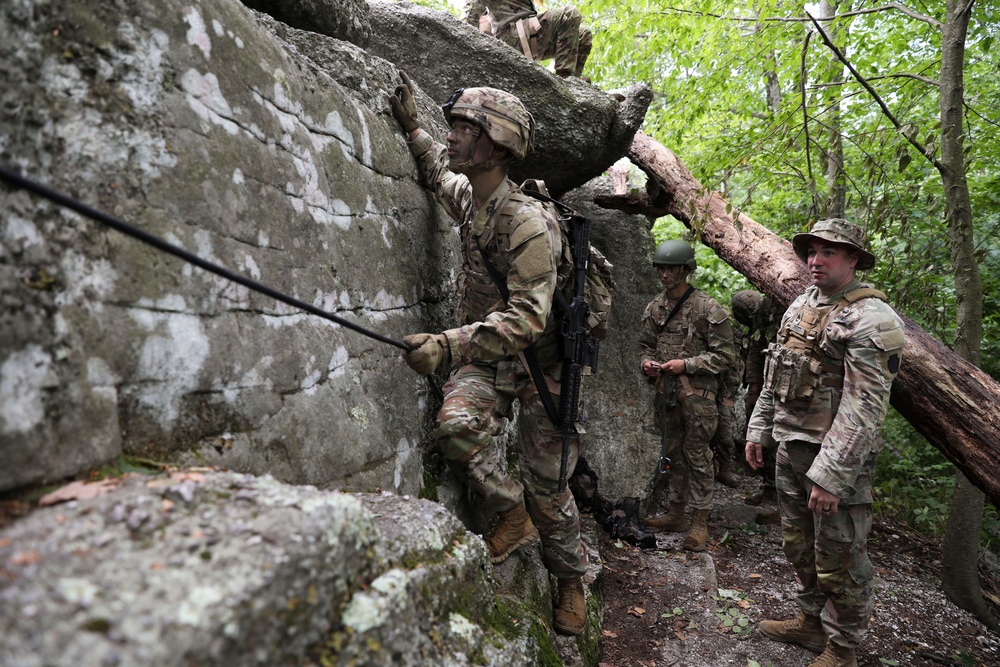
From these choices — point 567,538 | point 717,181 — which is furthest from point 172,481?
point 717,181

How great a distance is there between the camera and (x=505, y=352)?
3.43 metres

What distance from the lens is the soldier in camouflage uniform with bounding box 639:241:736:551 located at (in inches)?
267

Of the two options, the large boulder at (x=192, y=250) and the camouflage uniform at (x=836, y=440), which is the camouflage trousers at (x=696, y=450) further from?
the large boulder at (x=192, y=250)

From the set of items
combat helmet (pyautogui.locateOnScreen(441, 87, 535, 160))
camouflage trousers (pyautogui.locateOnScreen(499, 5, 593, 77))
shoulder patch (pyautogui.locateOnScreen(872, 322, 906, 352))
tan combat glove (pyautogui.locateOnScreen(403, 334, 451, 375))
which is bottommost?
tan combat glove (pyautogui.locateOnScreen(403, 334, 451, 375))

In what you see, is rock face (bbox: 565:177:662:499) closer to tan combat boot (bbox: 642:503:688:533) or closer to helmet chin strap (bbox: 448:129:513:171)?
tan combat boot (bbox: 642:503:688:533)

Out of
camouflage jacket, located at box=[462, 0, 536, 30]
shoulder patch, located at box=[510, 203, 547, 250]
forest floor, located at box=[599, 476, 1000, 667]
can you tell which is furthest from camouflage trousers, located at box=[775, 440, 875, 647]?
camouflage jacket, located at box=[462, 0, 536, 30]

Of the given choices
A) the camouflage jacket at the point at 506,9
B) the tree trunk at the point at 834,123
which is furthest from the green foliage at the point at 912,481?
the camouflage jacket at the point at 506,9

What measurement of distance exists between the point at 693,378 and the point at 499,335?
13.7ft

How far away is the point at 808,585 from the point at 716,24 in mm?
6482

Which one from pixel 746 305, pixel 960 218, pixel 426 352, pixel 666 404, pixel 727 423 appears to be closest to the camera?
pixel 426 352

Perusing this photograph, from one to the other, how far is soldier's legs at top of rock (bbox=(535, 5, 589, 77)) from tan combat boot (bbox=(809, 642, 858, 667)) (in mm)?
6670

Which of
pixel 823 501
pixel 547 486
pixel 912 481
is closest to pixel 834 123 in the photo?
pixel 912 481

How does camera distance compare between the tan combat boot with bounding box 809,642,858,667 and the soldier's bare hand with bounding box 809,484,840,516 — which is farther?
the tan combat boot with bounding box 809,642,858,667

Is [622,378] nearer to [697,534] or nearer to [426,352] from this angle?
[697,534]
